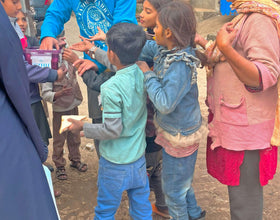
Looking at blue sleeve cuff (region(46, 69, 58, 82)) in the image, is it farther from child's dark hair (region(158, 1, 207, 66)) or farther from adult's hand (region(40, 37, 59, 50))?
child's dark hair (region(158, 1, 207, 66))

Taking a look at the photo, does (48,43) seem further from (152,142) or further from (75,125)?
(152,142)

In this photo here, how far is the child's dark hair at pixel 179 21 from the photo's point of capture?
2.06 metres

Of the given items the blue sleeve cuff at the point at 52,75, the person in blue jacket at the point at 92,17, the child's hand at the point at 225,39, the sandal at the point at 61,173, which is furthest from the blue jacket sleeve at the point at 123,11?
the sandal at the point at 61,173

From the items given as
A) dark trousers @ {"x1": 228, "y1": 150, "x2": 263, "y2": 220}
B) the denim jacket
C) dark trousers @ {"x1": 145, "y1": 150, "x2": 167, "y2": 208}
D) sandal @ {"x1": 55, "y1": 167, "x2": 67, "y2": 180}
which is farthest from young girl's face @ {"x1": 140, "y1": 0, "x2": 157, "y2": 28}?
sandal @ {"x1": 55, "y1": 167, "x2": 67, "y2": 180}

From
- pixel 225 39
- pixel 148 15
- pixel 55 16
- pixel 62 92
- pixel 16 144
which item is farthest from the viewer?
pixel 62 92

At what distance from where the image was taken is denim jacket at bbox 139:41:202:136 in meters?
2.04

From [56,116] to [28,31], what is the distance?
7.58 ft

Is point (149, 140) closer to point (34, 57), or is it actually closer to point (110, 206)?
point (110, 206)

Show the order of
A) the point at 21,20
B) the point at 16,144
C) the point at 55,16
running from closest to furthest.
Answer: the point at 16,144
the point at 55,16
the point at 21,20

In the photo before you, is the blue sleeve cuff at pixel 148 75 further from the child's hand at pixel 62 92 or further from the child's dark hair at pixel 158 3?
the child's hand at pixel 62 92

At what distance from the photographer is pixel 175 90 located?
6.69 ft

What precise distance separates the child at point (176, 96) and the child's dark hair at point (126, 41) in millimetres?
118

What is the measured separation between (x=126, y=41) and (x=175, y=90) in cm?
45

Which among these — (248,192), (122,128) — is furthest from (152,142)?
(248,192)
